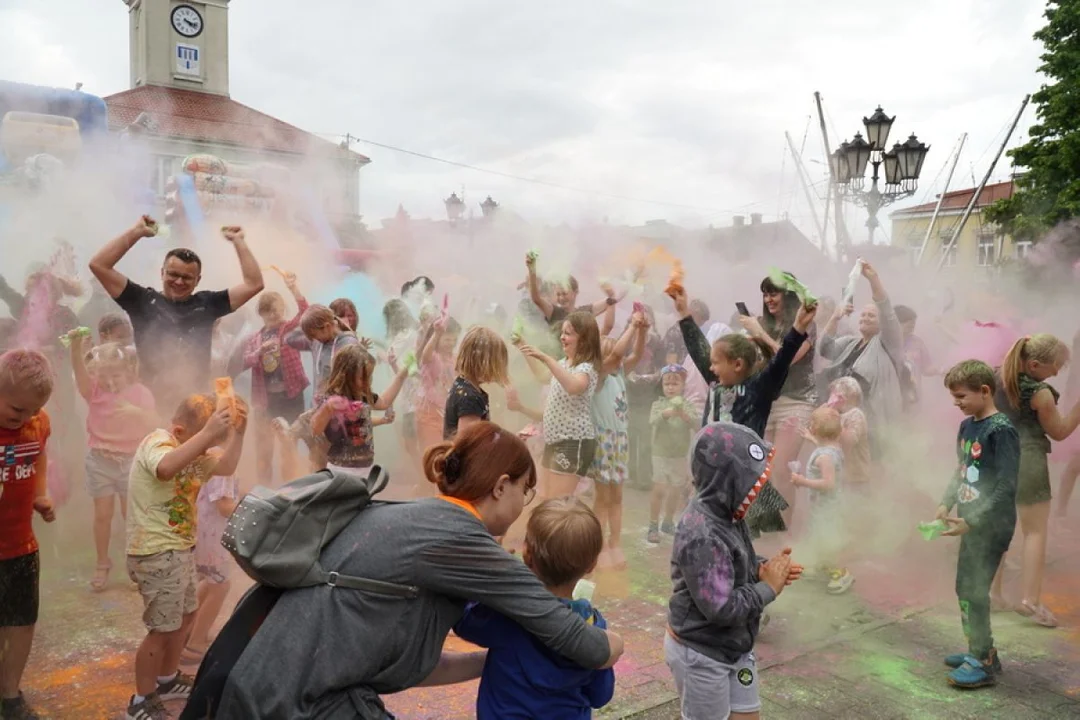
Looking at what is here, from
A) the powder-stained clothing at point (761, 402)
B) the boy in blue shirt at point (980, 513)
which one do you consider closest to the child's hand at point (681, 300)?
the powder-stained clothing at point (761, 402)

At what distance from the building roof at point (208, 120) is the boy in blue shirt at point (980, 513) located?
22.9 ft

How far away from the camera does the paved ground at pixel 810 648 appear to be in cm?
354

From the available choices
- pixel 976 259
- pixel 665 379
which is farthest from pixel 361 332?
pixel 976 259

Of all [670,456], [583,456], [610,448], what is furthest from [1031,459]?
[583,456]

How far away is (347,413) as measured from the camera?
169 inches

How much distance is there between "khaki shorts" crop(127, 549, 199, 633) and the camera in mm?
3283

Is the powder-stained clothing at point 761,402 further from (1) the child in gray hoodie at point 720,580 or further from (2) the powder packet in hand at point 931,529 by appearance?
(1) the child in gray hoodie at point 720,580

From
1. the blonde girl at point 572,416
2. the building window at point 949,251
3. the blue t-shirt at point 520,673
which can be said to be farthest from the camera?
the building window at point 949,251

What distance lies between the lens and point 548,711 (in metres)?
2.01

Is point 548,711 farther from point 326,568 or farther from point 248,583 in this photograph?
point 248,583

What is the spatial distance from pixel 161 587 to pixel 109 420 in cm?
207

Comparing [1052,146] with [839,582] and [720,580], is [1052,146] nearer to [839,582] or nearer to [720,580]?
[839,582]

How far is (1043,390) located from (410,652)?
406 centimetres

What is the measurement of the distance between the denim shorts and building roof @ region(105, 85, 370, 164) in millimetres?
7129
